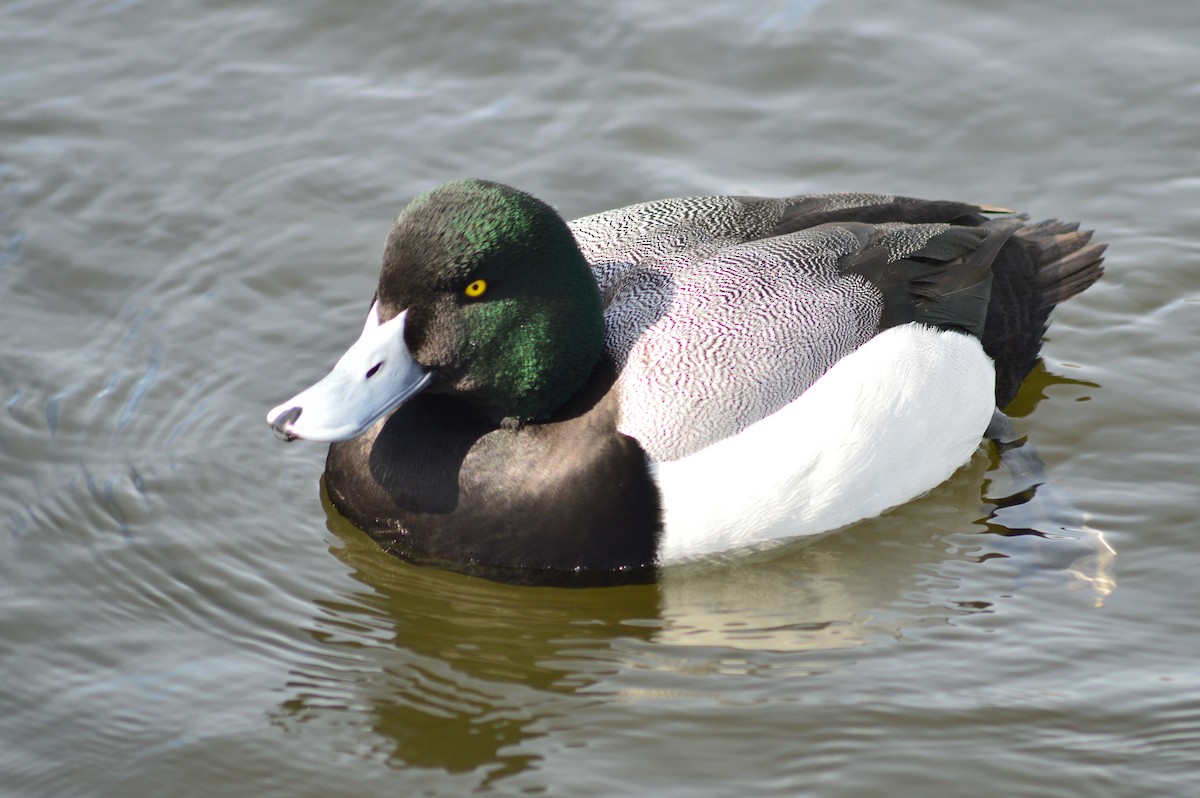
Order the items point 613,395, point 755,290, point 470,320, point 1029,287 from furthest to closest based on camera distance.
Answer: point 1029,287 < point 755,290 < point 613,395 < point 470,320

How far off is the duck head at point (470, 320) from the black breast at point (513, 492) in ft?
0.49

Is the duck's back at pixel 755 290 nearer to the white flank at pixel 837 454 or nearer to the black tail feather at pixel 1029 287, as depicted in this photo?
the white flank at pixel 837 454

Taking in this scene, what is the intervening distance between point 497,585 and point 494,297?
3.35 ft

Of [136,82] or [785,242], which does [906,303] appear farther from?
[136,82]

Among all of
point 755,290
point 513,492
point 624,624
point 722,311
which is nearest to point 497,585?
point 513,492

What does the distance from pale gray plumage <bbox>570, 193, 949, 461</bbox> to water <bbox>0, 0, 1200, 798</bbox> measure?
63 cm

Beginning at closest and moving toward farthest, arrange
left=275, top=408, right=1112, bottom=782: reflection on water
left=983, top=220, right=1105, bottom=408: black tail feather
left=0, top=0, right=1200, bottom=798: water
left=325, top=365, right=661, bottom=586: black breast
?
left=0, top=0, right=1200, bottom=798: water < left=275, top=408, right=1112, bottom=782: reflection on water < left=325, top=365, right=661, bottom=586: black breast < left=983, top=220, right=1105, bottom=408: black tail feather

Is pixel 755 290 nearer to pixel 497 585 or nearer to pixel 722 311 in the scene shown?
pixel 722 311

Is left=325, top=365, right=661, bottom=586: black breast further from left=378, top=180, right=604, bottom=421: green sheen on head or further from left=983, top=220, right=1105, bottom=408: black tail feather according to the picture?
left=983, top=220, right=1105, bottom=408: black tail feather

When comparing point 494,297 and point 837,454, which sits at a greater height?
point 494,297

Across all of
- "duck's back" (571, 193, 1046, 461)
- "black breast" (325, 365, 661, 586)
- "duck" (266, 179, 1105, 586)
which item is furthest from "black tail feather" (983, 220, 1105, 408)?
"black breast" (325, 365, 661, 586)

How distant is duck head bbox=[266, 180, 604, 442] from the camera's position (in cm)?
532

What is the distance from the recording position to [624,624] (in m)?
5.49

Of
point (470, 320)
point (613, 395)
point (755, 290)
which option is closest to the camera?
point (470, 320)
